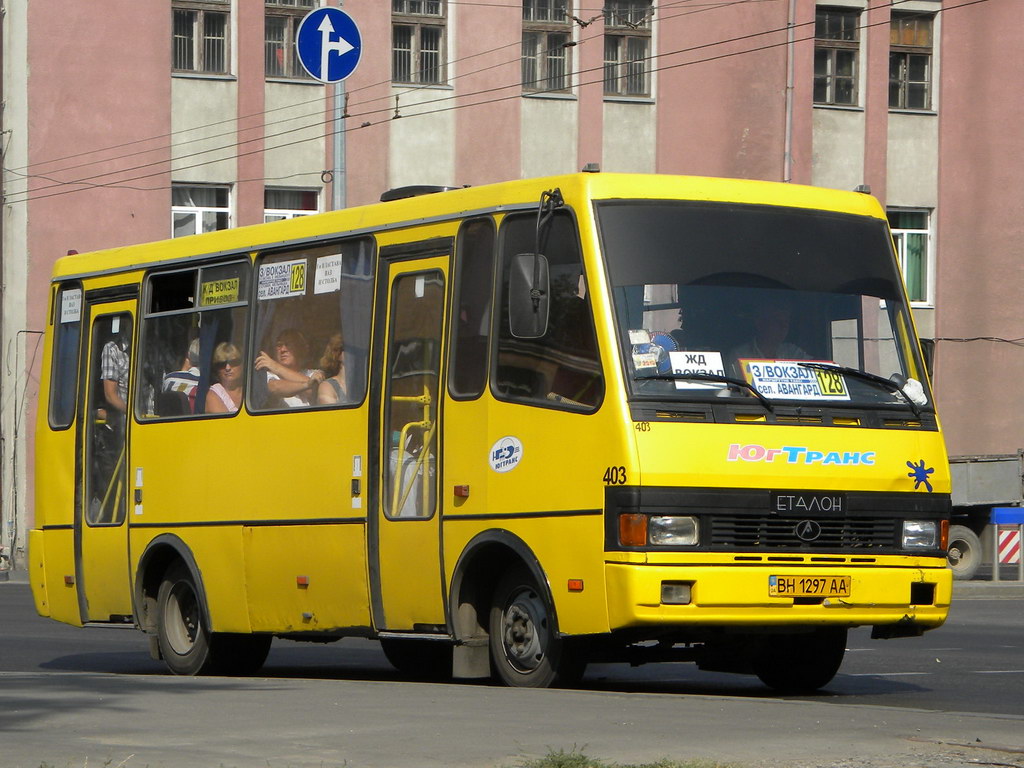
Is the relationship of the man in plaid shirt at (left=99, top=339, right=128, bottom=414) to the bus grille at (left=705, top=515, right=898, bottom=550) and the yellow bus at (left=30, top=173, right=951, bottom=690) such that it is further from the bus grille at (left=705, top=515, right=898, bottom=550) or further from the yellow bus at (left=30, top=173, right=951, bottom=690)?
the bus grille at (left=705, top=515, right=898, bottom=550)

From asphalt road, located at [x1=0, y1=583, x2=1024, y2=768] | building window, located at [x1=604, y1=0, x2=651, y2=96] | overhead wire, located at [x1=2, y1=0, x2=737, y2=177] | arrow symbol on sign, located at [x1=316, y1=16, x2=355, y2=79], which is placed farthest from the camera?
building window, located at [x1=604, y1=0, x2=651, y2=96]

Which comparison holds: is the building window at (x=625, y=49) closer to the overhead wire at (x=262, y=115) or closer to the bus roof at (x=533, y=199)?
the overhead wire at (x=262, y=115)

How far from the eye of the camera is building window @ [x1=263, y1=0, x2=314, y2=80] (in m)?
36.4

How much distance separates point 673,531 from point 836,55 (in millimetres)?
29160

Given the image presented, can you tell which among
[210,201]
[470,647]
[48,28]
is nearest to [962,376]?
[210,201]

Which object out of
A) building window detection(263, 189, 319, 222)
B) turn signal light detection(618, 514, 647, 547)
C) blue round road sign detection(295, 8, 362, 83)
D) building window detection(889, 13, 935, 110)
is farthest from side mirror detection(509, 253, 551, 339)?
building window detection(889, 13, 935, 110)

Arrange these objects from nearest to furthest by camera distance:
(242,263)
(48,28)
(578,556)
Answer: (578,556), (242,263), (48,28)

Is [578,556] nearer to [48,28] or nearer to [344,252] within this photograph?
[344,252]

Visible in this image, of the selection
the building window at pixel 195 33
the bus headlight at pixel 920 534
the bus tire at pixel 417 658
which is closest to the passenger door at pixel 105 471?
the bus tire at pixel 417 658

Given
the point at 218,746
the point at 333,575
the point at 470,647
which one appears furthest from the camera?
the point at 333,575

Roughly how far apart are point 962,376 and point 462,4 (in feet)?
38.5

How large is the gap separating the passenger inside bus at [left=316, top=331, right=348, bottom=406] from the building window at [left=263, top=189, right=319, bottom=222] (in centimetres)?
2315

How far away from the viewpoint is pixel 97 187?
3566 centimetres

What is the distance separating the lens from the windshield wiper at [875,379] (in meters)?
11.8
